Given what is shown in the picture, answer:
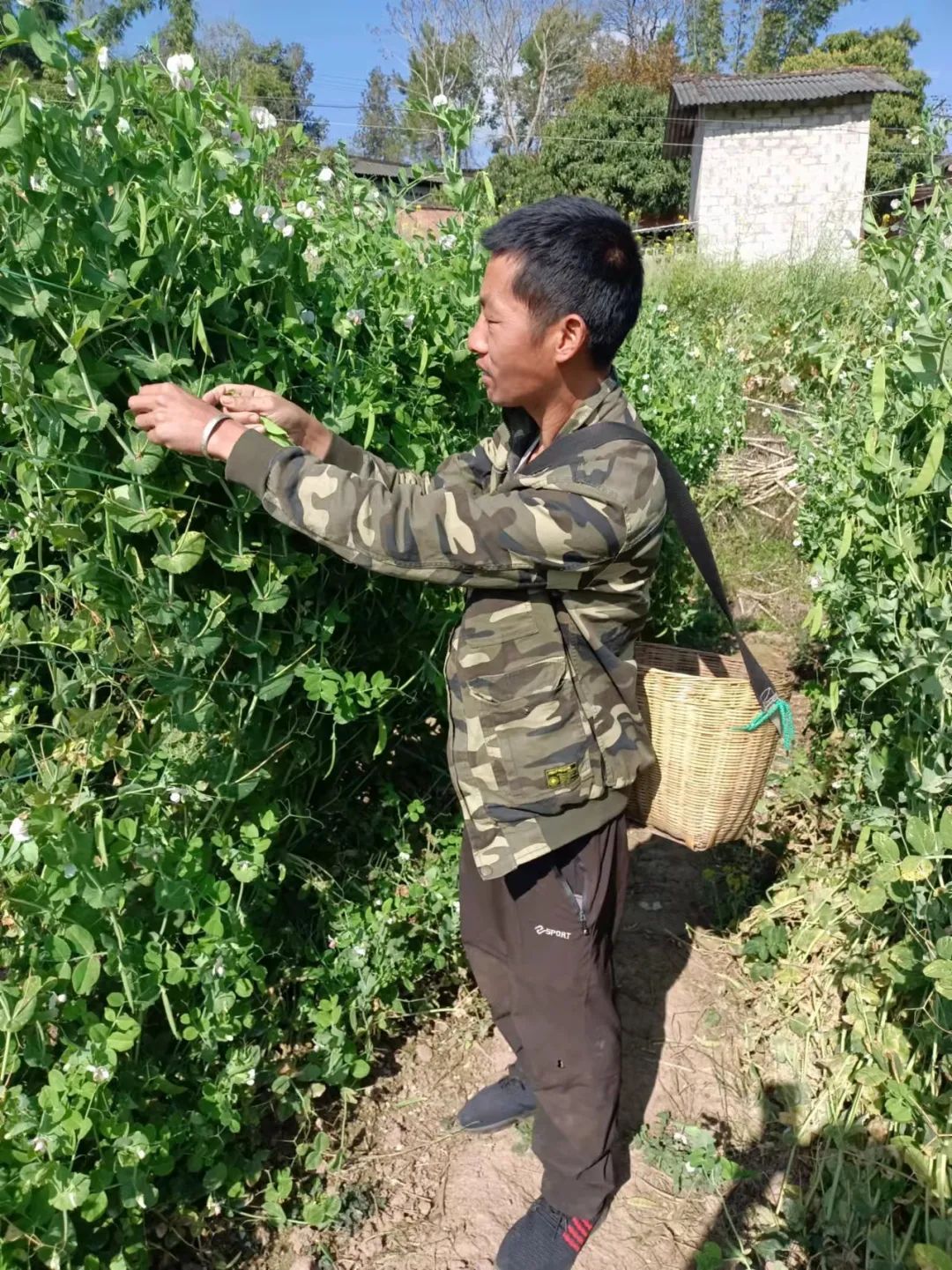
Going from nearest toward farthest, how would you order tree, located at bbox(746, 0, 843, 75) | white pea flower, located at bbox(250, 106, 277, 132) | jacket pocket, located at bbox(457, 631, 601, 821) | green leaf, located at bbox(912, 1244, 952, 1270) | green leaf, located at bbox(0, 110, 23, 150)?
green leaf, located at bbox(0, 110, 23, 150) → green leaf, located at bbox(912, 1244, 952, 1270) → white pea flower, located at bbox(250, 106, 277, 132) → jacket pocket, located at bbox(457, 631, 601, 821) → tree, located at bbox(746, 0, 843, 75)

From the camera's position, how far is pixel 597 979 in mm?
2027

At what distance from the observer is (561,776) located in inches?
73.7

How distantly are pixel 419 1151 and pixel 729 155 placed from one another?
818 inches

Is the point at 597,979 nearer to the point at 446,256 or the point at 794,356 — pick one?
the point at 446,256

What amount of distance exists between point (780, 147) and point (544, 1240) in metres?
21.1

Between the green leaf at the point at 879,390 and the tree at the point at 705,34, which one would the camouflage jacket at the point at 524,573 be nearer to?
the green leaf at the point at 879,390

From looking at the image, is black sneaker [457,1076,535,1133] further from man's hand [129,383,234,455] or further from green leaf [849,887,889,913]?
man's hand [129,383,234,455]

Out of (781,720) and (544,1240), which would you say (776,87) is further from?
(544,1240)

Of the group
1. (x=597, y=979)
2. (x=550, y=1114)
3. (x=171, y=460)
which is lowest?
(x=550, y=1114)

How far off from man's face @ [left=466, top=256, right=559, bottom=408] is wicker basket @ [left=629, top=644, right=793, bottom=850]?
0.82 meters

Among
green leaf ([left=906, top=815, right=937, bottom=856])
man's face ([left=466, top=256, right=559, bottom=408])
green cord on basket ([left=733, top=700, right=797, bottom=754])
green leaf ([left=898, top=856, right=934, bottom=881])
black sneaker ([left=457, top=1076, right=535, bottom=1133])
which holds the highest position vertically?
man's face ([left=466, top=256, right=559, bottom=408])

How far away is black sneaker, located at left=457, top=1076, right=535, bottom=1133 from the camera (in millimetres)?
2424

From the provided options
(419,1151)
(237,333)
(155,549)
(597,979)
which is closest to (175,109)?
(237,333)

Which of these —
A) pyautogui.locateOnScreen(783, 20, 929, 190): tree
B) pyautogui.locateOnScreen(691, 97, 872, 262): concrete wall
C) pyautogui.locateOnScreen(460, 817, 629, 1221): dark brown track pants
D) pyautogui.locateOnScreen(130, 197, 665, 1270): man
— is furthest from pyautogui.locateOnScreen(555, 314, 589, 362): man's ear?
pyautogui.locateOnScreen(783, 20, 929, 190): tree
